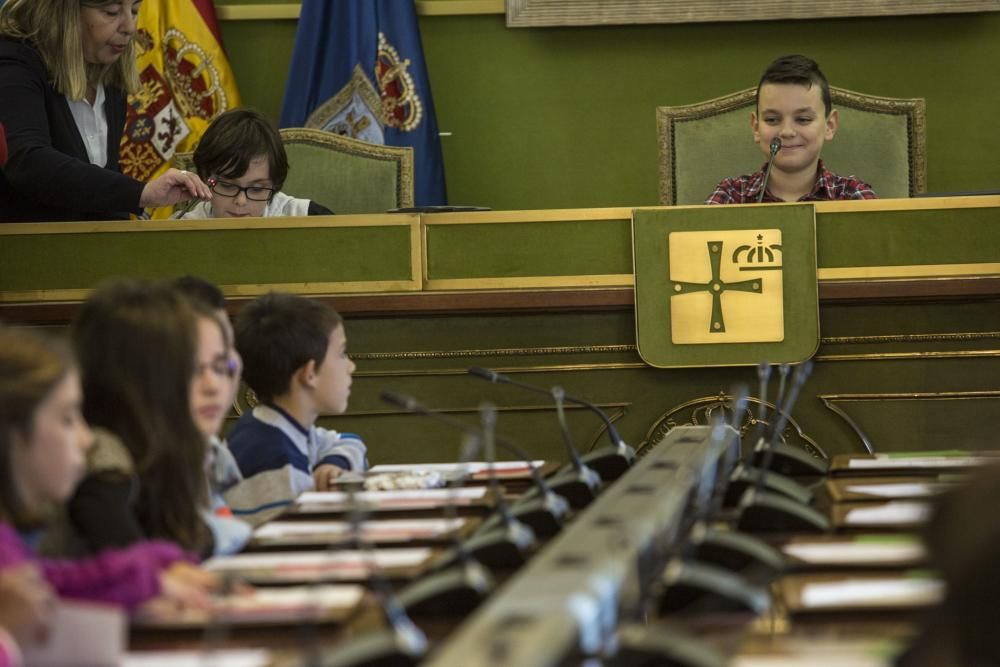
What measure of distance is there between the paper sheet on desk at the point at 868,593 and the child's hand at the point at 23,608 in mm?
705

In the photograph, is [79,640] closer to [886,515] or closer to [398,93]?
[886,515]

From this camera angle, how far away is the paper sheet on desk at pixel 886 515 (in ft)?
6.32

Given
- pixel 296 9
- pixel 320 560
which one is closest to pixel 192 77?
pixel 296 9

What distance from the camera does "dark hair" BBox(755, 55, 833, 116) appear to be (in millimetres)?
4531

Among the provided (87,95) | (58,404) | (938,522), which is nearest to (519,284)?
(87,95)

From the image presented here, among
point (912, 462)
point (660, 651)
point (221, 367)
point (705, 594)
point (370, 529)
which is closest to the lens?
point (660, 651)

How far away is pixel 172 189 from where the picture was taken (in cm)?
399

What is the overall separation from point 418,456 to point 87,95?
56.9 inches

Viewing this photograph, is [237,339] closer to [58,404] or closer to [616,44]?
[58,404]

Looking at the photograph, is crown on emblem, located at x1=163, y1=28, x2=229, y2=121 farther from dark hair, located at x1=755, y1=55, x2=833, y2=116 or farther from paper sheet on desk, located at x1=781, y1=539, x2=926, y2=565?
paper sheet on desk, located at x1=781, y1=539, x2=926, y2=565

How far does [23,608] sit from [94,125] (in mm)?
Answer: 3250

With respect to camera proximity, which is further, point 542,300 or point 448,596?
point 542,300

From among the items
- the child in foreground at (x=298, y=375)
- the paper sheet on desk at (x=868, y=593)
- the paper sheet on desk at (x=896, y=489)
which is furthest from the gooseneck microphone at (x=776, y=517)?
the child in foreground at (x=298, y=375)

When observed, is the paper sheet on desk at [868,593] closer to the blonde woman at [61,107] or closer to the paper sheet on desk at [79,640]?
the paper sheet on desk at [79,640]
